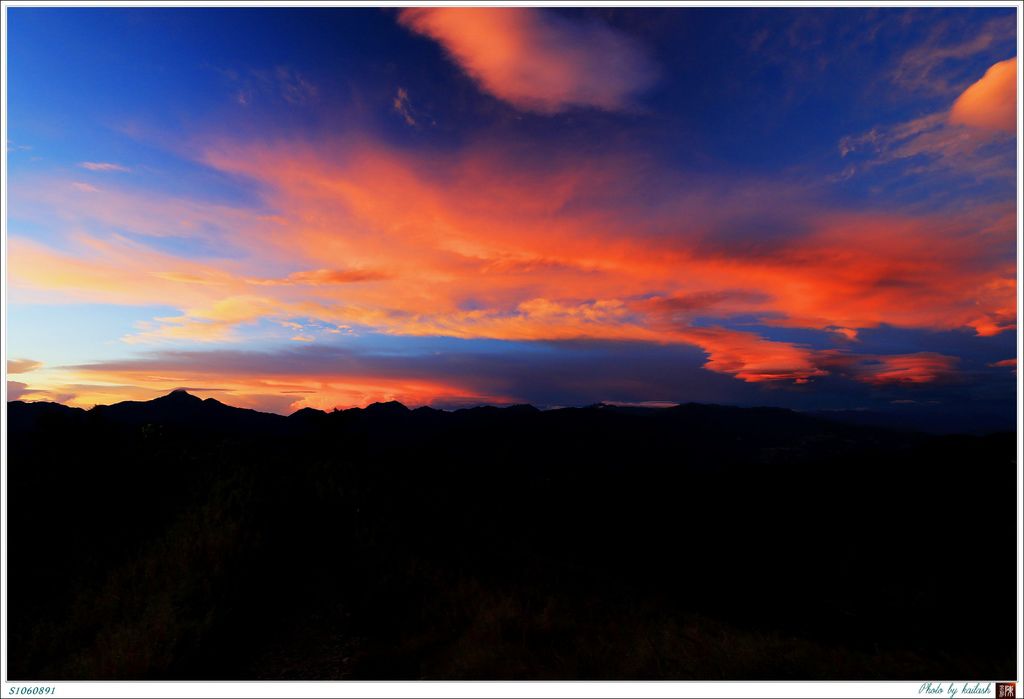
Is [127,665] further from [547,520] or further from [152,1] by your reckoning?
[547,520]

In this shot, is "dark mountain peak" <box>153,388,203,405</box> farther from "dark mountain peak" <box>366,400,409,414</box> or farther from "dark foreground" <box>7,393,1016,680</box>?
"dark foreground" <box>7,393,1016,680</box>

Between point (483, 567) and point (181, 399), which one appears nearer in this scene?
point (483, 567)

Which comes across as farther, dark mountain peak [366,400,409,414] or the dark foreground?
dark mountain peak [366,400,409,414]

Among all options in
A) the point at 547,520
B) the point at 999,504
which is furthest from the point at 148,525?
the point at 999,504

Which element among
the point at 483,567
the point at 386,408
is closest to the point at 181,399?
the point at 386,408

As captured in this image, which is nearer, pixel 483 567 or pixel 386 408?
pixel 483 567

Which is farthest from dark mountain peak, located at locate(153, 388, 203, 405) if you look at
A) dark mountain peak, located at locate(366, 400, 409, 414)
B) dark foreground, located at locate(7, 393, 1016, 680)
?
dark foreground, located at locate(7, 393, 1016, 680)

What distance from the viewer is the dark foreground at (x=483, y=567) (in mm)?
8242

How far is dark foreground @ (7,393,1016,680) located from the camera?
8242 mm

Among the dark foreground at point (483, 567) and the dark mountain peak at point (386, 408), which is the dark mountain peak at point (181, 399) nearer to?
the dark mountain peak at point (386, 408)

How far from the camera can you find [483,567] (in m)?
14.4

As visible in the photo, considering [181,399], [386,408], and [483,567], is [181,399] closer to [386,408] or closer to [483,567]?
[386,408]

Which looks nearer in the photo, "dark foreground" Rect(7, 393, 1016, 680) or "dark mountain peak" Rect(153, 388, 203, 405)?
"dark foreground" Rect(7, 393, 1016, 680)

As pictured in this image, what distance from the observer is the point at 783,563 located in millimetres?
18859
